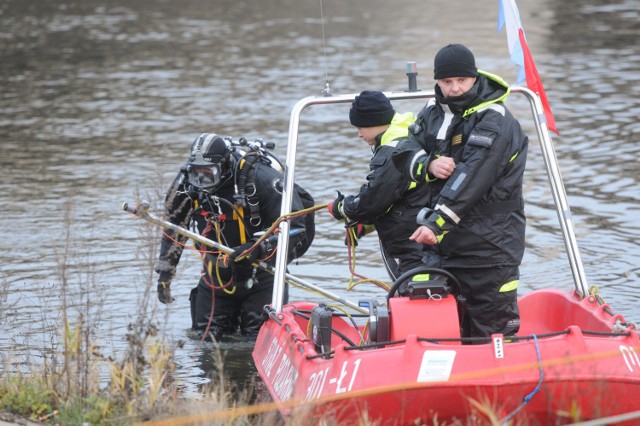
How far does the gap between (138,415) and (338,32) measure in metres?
21.8

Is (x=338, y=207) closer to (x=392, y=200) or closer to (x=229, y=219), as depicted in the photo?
(x=392, y=200)

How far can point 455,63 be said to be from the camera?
19.6 feet

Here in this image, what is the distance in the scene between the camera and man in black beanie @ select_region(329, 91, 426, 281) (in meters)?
6.58

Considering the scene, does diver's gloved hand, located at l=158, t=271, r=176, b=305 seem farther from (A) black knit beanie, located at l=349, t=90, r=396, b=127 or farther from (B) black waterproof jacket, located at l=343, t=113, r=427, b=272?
(A) black knit beanie, located at l=349, t=90, r=396, b=127

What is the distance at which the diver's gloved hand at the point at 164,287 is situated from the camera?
300 inches

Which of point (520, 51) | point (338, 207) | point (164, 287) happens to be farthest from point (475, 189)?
point (164, 287)

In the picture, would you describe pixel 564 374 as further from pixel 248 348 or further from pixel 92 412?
pixel 248 348

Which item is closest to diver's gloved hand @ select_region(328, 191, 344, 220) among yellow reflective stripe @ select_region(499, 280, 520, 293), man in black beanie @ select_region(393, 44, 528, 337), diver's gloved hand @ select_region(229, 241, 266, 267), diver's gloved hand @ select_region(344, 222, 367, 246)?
A: diver's gloved hand @ select_region(344, 222, 367, 246)

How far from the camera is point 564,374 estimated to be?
534 cm

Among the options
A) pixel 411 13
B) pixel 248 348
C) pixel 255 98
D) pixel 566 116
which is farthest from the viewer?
pixel 411 13

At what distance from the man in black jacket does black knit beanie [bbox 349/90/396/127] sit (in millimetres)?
1060

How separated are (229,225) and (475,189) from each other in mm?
2483

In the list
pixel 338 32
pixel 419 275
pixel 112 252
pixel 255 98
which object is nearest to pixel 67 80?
pixel 255 98

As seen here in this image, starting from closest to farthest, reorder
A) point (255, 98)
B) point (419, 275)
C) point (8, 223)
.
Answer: point (419, 275)
point (8, 223)
point (255, 98)
